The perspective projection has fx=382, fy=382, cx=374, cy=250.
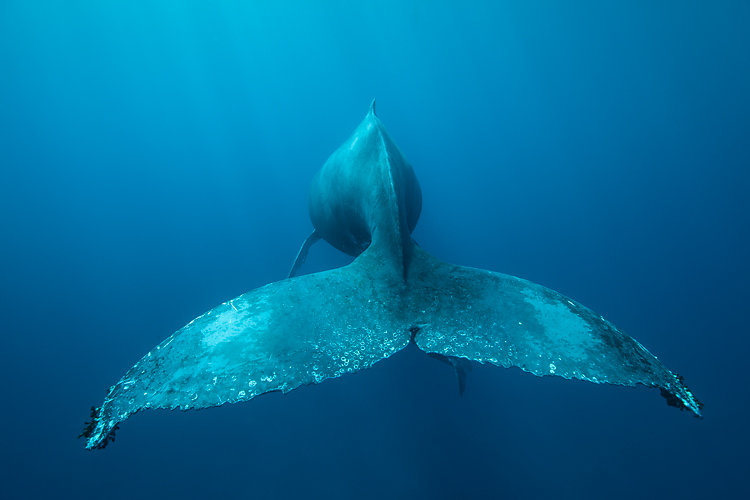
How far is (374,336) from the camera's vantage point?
262 centimetres

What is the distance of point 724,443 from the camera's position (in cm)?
1050

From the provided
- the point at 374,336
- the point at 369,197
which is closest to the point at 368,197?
the point at 369,197

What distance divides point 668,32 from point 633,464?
19.7 metres

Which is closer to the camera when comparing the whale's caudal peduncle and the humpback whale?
the humpback whale

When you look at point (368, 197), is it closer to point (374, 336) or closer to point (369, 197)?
point (369, 197)

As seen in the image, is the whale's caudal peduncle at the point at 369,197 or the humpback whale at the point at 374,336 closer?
the humpback whale at the point at 374,336

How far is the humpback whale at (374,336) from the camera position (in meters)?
2.10

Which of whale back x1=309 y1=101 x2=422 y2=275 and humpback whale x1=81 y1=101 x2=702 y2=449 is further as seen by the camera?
whale back x1=309 y1=101 x2=422 y2=275

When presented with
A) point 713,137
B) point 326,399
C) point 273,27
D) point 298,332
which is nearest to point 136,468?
point 326,399

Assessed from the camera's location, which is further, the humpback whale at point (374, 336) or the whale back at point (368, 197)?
the whale back at point (368, 197)

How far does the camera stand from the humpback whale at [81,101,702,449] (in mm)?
2100

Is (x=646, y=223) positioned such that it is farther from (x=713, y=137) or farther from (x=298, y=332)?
(x=298, y=332)

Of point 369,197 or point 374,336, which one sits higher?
point 369,197

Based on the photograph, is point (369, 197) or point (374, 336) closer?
point (374, 336)
